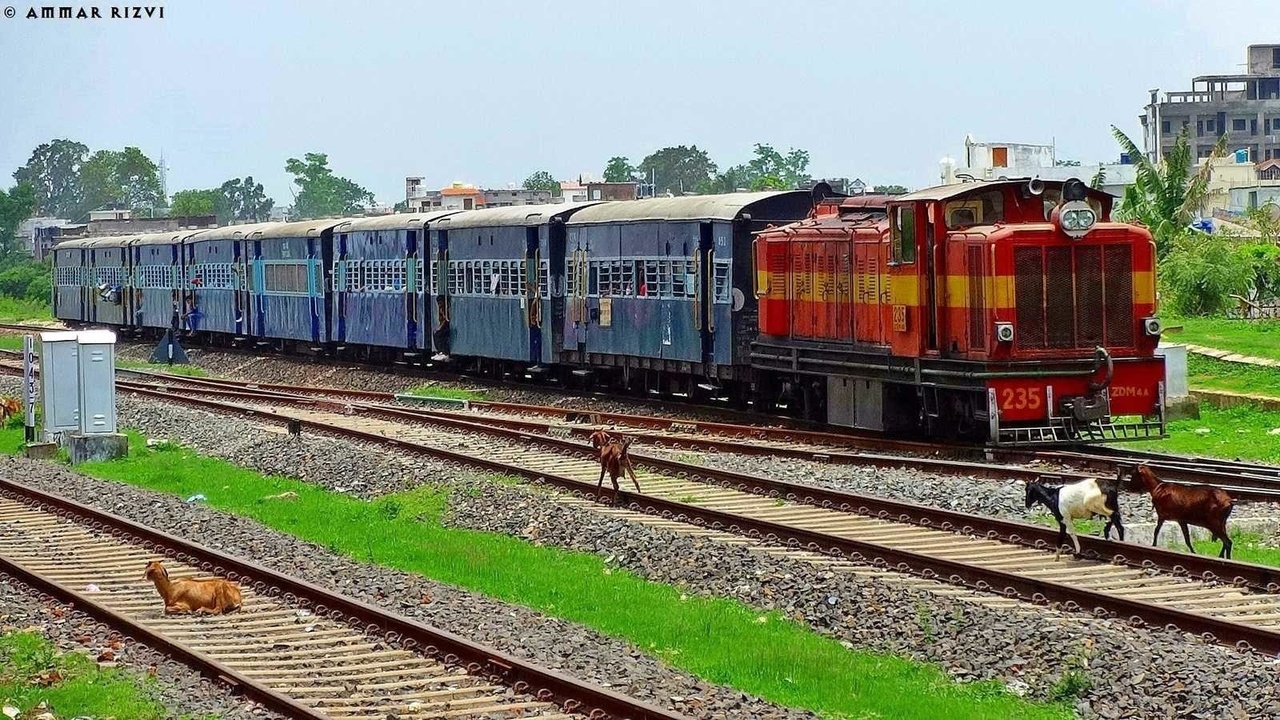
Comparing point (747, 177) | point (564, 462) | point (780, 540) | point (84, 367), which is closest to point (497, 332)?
point (84, 367)

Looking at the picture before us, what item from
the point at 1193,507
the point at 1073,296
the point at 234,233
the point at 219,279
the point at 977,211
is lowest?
the point at 1193,507

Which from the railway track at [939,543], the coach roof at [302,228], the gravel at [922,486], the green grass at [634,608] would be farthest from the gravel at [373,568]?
the coach roof at [302,228]

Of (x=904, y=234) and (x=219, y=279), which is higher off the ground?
(x=219, y=279)

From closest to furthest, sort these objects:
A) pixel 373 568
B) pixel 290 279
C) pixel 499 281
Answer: pixel 373 568 < pixel 499 281 < pixel 290 279

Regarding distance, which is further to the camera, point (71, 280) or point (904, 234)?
point (71, 280)

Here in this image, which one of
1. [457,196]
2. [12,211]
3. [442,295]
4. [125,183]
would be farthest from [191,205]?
[442,295]

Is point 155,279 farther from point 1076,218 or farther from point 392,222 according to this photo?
point 1076,218

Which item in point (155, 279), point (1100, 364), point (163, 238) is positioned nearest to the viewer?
point (1100, 364)

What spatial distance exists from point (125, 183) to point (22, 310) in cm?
10737

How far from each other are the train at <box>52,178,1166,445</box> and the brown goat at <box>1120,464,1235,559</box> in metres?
5.54

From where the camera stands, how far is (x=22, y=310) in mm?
94500

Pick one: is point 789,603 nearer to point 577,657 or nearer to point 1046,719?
point 577,657

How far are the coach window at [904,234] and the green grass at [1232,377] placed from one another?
790cm

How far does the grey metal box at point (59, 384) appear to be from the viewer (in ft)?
78.9
